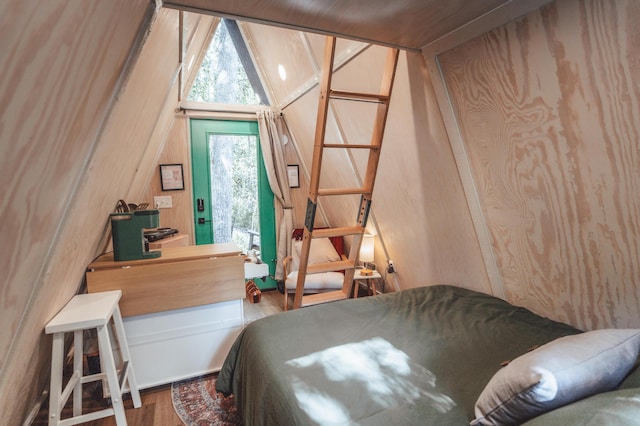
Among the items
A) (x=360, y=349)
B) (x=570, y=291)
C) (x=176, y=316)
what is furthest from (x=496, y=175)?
(x=176, y=316)

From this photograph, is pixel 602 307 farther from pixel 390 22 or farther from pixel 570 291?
pixel 390 22

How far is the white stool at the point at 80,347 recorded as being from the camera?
1477 mm

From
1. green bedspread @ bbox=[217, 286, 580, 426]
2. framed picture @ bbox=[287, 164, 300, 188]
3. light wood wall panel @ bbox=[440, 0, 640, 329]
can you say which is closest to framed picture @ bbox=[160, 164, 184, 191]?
framed picture @ bbox=[287, 164, 300, 188]

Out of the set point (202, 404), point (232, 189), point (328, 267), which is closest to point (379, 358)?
point (328, 267)

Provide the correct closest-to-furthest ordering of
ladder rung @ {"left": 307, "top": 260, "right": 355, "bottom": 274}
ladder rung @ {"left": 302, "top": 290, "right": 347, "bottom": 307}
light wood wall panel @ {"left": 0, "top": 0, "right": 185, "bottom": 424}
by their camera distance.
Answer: light wood wall panel @ {"left": 0, "top": 0, "right": 185, "bottom": 424} < ladder rung @ {"left": 307, "top": 260, "right": 355, "bottom": 274} < ladder rung @ {"left": 302, "top": 290, "right": 347, "bottom": 307}

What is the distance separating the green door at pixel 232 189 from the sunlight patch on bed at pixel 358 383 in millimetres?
2716

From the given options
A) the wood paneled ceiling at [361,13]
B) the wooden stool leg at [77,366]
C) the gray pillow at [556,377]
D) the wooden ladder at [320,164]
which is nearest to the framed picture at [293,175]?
the wooden ladder at [320,164]

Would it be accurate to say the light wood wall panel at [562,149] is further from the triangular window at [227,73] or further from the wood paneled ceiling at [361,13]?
the triangular window at [227,73]

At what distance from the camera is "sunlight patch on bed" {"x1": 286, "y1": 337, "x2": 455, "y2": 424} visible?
1074 mm

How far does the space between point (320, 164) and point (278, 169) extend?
1.94 meters

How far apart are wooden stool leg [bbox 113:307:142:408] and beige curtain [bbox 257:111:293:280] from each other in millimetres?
2155

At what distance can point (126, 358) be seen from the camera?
6.27 feet

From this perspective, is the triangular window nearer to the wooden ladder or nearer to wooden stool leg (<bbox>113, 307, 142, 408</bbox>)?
the wooden ladder

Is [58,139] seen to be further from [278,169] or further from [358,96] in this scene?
[278,169]
